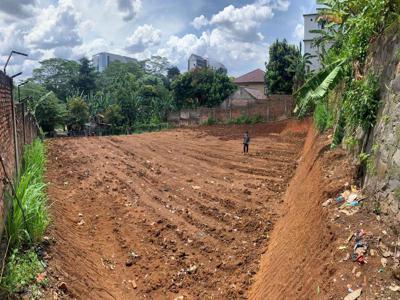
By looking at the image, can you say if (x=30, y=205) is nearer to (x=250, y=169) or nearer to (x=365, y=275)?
(x=365, y=275)

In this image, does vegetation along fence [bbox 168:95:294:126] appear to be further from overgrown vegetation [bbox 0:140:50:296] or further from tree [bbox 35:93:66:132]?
overgrown vegetation [bbox 0:140:50:296]

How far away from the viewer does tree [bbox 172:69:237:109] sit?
36031 millimetres

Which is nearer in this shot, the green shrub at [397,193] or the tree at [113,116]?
the green shrub at [397,193]

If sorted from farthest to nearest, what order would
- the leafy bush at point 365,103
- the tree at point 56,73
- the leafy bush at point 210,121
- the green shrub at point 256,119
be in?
the tree at point 56,73 < the leafy bush at point 210,121 < the green shrub at point 256,119 < the leafy bush at point 365,103

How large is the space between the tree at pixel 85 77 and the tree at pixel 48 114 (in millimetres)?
19830

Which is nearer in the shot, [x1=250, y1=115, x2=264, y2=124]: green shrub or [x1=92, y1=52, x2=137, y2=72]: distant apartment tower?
[x1=250, y1=115, x2=264, y2=124]: green shrub

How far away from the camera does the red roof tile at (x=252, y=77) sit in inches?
1993

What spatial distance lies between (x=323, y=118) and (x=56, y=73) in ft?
182


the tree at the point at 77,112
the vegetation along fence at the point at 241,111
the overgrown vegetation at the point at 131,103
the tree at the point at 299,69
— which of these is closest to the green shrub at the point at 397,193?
the tree at the point at 299,69

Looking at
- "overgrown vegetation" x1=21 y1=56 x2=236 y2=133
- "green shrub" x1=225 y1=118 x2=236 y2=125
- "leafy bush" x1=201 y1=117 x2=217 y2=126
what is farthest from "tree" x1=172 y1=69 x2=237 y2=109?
"green shrub" x1=225 y1=118 x2=236 y2=125

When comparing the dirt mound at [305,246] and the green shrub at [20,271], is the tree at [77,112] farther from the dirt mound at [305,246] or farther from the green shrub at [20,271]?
the green shrub at [20,271]

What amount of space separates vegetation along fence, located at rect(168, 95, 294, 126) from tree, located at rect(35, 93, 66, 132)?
427 inches

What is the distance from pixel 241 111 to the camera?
99.7 feet

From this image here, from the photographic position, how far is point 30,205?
5293mm
